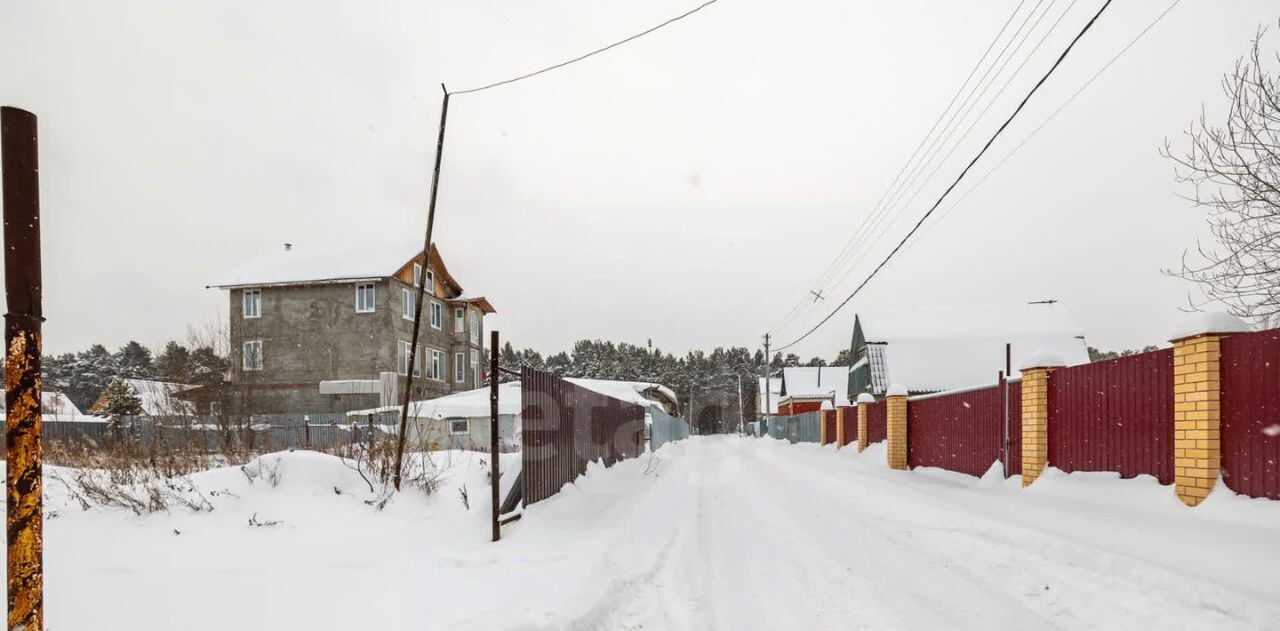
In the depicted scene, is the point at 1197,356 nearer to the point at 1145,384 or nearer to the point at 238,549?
the point at 1145,384

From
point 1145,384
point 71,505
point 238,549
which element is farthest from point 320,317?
point 1145,384

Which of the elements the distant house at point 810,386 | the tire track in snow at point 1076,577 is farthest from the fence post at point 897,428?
the distant house at point 810,386

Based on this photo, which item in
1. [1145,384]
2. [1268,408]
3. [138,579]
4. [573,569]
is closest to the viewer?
[138,579]

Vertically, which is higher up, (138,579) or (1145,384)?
(1145,384)

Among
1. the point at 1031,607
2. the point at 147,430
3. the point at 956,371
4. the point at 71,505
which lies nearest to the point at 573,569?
the point at 1031,607

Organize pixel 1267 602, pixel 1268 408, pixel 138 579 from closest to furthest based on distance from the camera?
pixel 1267 602 < pixel 138 579 < pixel 1268 408

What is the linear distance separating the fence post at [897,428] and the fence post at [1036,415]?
22.5 ft

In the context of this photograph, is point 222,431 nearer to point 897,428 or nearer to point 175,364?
point 175,364

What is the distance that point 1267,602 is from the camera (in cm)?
422

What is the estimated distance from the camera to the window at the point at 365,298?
30594mm

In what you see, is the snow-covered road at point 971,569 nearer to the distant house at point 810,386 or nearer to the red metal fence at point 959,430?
the red metal fence at point 959,430

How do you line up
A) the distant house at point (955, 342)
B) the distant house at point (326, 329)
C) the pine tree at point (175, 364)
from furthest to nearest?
1. the distant house at point (955, 342)
2. the distant house at point (326, 329)
3. the pine tree at point (175, 364)

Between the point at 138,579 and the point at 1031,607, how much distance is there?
613 cm

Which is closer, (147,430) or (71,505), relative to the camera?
(71,505)
